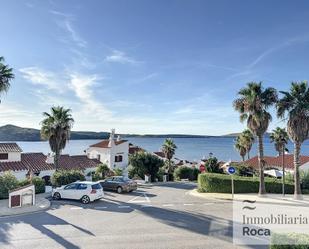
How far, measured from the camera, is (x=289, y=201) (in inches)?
984

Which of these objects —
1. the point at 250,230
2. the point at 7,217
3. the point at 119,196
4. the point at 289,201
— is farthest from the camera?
the point at 119,196

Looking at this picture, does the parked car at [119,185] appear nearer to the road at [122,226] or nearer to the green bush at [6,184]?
the road at [122,226]

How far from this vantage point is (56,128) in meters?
33.7

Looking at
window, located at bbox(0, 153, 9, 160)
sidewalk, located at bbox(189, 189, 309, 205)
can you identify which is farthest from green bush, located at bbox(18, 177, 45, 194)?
sidewalk, located at bbox(189, 189, 309, 205)

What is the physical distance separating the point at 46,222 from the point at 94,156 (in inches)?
1652

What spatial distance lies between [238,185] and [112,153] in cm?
3111

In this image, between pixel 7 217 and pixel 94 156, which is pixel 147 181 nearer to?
pixel 94 156

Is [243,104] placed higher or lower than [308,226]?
higher

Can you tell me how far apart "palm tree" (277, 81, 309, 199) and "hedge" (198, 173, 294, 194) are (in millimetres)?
2808

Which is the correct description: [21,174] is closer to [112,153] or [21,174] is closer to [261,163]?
[112,153]

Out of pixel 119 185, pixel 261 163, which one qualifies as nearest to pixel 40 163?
pixel 119 185

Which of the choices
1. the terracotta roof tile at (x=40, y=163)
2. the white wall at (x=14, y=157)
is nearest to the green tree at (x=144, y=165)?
the terracotta roof tile at (x=40, y=163)

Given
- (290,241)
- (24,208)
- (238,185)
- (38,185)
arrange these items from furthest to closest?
1. (238,185)
2. (38,185)
3. (24,208)
4. (290,241)

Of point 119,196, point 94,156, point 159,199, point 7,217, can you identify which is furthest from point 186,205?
point 94,156
